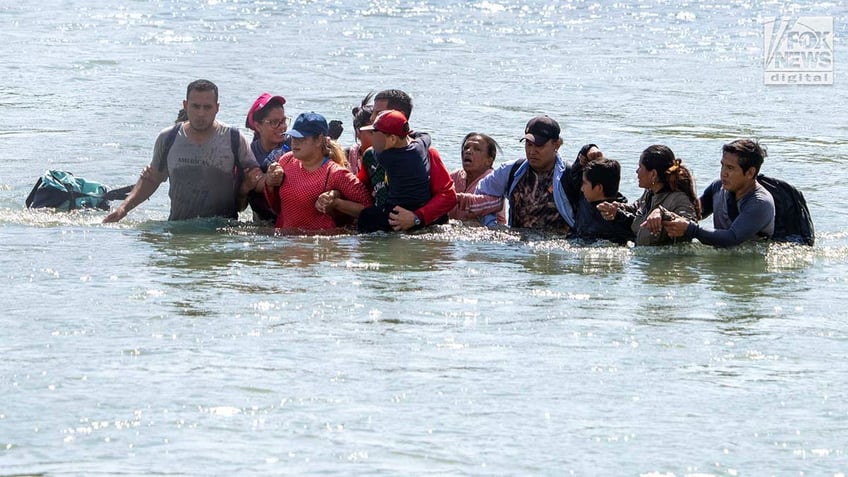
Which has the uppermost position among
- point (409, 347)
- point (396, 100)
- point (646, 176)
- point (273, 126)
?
point (396, 100)

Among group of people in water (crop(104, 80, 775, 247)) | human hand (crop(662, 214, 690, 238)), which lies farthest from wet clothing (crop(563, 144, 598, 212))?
human hand (crop(662, 214, 690, 238))

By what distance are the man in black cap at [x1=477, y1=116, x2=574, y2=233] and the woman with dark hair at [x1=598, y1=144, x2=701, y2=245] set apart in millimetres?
704

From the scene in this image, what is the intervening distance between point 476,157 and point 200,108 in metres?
2.29

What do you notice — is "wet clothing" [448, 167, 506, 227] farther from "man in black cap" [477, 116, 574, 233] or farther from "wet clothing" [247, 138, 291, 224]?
"wet clothing" [247, 138, 291, 224]

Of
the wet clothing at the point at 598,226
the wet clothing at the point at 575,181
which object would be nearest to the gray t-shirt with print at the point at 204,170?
the wet clothing at the point at 575,181

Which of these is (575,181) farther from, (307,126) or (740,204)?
(307,126)

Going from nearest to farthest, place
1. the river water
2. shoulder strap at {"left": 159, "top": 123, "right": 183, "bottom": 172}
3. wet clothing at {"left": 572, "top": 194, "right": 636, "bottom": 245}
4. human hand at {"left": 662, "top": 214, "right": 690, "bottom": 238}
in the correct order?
the river water → human hand at {"left": 662, "top": 214, "right": 690, "bottom": 238} → wet clothing at {"left": 572, "top": 194, "right": 636, "bottom": 245} → shoulder strap at {"left": 159, "top": 123, "right": 183, "bottom": 172}

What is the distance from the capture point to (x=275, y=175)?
11.0 meters

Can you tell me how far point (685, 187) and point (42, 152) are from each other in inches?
410

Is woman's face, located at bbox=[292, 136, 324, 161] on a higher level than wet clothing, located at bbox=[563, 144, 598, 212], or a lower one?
higher

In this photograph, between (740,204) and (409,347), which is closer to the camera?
(409,347)

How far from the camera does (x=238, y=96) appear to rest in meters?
24.2

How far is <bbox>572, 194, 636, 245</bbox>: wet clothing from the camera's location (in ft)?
35.3

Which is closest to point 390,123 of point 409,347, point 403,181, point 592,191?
point 403,181
